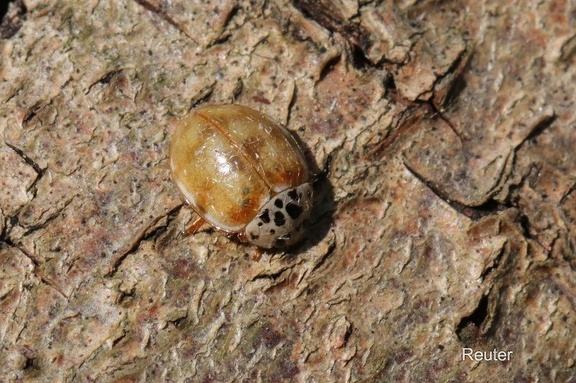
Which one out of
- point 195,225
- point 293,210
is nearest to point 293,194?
point 293,210

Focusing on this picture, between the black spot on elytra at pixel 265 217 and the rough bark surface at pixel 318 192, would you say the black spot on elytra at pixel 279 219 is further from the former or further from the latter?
the rough bark surface at pixel 318 192

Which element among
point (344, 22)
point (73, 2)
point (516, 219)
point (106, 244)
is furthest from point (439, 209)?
point (73, 2)

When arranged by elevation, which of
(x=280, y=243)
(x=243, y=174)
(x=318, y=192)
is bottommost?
(x=280, y=243)

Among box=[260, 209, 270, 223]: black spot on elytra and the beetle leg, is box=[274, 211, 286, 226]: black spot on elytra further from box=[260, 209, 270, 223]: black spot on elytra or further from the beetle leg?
the beetle leg

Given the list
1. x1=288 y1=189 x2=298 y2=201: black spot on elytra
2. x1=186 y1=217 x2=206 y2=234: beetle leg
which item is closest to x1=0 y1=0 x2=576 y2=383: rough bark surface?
x1=186 y1=217 x2=206 y2=234: beetle leg

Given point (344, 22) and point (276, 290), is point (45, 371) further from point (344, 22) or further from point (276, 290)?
point (344, 22)

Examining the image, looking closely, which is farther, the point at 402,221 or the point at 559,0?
the point at 559,0

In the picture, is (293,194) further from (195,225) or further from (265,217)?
(195,225)
